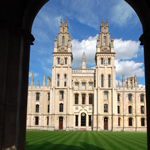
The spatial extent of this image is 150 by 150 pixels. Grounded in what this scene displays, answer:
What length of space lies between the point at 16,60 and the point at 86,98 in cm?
4465

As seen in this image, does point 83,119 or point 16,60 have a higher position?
point 16,60

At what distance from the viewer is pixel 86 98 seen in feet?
175

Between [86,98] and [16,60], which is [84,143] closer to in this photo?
[16,60]

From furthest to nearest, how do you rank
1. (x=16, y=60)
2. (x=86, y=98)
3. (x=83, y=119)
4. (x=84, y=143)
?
(x=86, y=98)
(x=83, y=119)
(x=84, y=143)
(x=16, y=60)

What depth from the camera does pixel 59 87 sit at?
171 ft

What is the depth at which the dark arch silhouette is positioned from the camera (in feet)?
30.0

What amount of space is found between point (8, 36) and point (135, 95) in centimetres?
5027

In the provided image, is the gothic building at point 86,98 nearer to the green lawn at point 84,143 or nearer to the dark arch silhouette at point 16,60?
the green lawn at point 84,143

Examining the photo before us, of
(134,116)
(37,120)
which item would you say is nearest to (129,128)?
(134,116)

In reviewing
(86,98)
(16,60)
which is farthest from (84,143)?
(86,98)

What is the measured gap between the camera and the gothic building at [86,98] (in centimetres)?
5097

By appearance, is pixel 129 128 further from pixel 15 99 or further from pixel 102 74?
pixel 15 99

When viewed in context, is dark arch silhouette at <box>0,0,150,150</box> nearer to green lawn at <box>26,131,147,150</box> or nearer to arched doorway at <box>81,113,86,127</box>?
green lawn at <box>26,131,147,150</box>

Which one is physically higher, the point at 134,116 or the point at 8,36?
the point at 8,36
